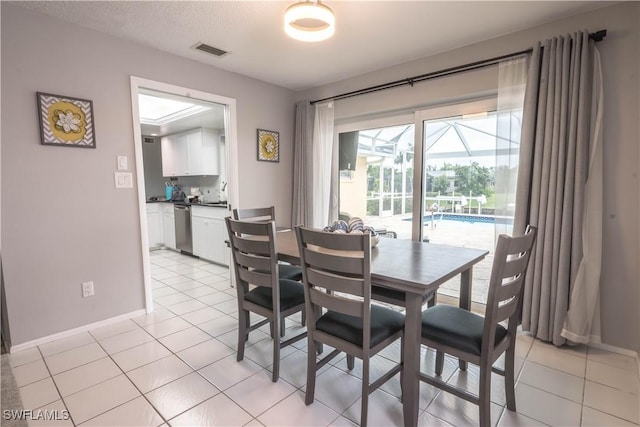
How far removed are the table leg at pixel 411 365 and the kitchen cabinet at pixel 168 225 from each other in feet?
16.1

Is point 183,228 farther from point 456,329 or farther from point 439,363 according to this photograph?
point 456,329

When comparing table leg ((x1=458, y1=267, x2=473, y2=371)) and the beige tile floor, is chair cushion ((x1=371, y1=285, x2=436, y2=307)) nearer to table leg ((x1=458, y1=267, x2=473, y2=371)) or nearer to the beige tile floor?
table leg ((x1=458, y1=267, x2=473, y2=371))

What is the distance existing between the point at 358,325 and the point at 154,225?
5.13 meters

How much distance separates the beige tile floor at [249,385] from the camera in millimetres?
1616

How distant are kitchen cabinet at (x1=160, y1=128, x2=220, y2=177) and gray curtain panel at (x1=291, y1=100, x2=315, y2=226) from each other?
190cm

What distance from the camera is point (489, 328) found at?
1382 mm

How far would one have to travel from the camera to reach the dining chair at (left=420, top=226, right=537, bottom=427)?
138 cm

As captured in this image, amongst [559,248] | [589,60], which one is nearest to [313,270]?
[559,248]

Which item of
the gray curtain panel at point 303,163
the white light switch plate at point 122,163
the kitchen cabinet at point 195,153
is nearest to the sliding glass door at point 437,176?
the gray curtain panel at point 303,163

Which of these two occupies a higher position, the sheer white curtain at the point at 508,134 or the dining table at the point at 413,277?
the sheer white curtain at the point at 508,134

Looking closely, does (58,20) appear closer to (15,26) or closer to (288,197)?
(15,26)

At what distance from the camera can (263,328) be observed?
2.66 meters

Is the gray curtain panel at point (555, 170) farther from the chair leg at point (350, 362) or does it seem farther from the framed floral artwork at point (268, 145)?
the framed floral artwork at point (268, 145)

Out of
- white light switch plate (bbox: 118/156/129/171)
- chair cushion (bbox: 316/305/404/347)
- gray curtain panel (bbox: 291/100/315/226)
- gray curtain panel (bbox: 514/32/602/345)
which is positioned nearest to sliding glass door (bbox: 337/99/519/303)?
gray curtain panel (bbox: 514/32/602/345)
